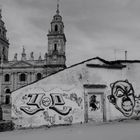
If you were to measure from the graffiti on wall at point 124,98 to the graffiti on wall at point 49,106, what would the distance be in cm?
193

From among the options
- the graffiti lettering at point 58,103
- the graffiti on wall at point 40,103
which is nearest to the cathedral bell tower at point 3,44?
the graffiti on wall at point 40,103

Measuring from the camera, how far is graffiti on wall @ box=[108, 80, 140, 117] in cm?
1077

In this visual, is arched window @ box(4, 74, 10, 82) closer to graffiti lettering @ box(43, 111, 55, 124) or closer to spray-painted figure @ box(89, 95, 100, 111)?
graffiti lettering @ box(43, 111, 55, 124)

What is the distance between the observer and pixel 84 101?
1024 cm

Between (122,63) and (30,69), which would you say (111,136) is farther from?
(30,69)

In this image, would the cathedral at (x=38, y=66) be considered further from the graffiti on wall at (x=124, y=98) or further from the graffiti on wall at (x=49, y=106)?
the graffiti on wall at (x=49, y=106)

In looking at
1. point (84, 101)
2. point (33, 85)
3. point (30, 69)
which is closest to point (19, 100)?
point (33, 85)

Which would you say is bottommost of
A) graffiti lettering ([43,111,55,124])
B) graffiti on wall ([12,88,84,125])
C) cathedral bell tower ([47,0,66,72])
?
graffiti lettering ([43,111,55,124])

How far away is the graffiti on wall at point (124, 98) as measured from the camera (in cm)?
1077

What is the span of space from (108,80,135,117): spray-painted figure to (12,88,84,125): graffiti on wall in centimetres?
192

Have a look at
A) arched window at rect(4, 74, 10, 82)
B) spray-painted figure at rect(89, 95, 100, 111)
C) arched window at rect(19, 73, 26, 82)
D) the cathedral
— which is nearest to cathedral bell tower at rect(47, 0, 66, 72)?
the cathedral

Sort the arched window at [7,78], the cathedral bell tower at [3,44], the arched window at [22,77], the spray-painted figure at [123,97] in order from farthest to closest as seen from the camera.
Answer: the cathedral bell tower at [3,44], the arched window at [7,78], the arched window at [22,77], the spray-painted figure at [123,97]

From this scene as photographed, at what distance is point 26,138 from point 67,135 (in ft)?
4.80

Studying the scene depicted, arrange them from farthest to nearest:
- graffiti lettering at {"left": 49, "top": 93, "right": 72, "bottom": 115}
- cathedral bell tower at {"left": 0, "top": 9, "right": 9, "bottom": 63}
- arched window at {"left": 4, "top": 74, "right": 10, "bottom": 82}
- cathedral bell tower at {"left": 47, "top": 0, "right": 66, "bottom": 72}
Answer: cathedral bell tower at {"left": 0, "top": 9, "right": 9, "bottom": 63} < arched window at {"left": 4, "top": 74, "right": 10, "bottom": 82} < cathedral bell tower at {"left": 47, "top": 0, "right": 66, "bottom": 72} < graffiti lettering at {"left": 49, "top": 93, "right": 72, "bottom": 115}
